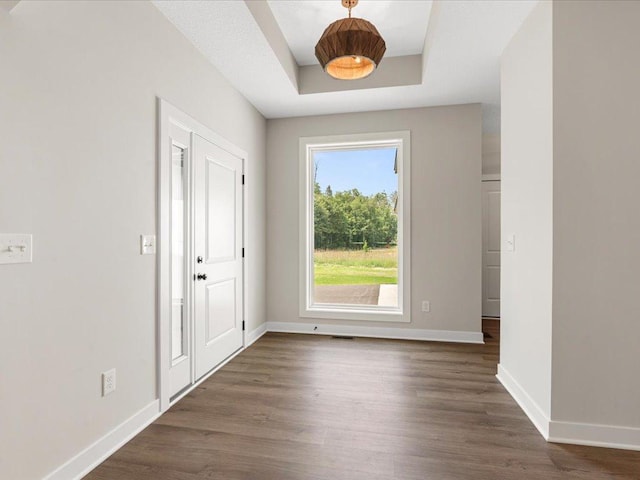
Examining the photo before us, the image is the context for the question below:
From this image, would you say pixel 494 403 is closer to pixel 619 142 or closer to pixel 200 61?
pixel 619 142

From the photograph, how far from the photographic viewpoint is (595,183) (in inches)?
78.7

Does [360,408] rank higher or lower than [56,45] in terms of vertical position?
lower

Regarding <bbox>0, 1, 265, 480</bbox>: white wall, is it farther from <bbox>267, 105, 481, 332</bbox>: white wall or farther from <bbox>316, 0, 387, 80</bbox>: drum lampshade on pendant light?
<bbox>267, 105, 481, 332</bbox>: white wall

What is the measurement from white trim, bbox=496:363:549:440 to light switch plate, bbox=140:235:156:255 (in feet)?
8.61

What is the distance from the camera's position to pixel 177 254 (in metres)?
2.63

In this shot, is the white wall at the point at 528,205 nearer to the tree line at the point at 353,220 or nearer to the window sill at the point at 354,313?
the window sill at the point at 354,313

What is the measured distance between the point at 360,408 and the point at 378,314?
5.98 feet

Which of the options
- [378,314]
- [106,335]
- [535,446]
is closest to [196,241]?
[106,335]

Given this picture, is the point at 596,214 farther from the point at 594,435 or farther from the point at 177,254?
the point at 177,254

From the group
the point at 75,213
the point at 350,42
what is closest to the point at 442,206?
the point at 350,42

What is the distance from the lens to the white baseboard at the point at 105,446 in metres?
1.66

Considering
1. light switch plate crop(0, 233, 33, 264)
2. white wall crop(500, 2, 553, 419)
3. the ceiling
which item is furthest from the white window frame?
light switch plate crop(0, 233, 33, 264)

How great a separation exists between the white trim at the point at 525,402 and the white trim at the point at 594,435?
0.06m

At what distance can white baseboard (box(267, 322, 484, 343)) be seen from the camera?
12.9 feet
